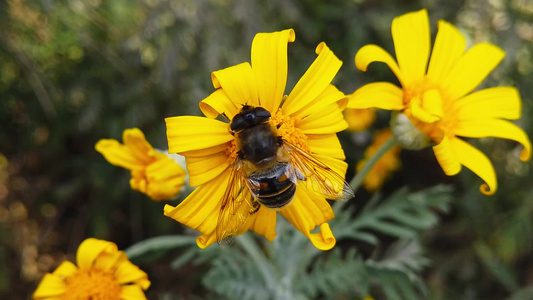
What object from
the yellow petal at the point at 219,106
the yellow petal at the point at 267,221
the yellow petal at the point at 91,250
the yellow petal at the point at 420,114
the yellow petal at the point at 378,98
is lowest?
the yellow petal at the point at 91,250

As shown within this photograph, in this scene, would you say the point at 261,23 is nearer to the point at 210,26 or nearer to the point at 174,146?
the point at 210,26

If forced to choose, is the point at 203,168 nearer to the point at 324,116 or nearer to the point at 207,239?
the point at 207,239

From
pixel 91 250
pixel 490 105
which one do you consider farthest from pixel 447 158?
pixel 91 250

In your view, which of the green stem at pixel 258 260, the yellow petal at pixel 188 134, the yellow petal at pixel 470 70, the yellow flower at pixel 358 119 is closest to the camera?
the yellow petal at pixel 188 134

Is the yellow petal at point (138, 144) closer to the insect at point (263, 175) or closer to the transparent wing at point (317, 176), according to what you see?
the insect at point (263, 175)

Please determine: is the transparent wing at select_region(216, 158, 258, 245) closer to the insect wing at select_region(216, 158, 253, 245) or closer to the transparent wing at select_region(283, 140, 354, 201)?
the insect wing at select_region(216, 158, 253, 245)

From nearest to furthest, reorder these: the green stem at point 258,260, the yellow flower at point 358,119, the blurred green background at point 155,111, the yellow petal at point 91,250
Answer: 1. the yellow petal at point 91,250
2. the green stem at point 258,260
3. the blurred green background at point 155,111
4. the yellow flower at point 358,119

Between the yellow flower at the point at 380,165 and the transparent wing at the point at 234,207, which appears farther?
the yellow flower at the point at 380,165

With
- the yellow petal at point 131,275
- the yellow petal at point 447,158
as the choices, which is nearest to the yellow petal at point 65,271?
the yellow petal at point 131,275
